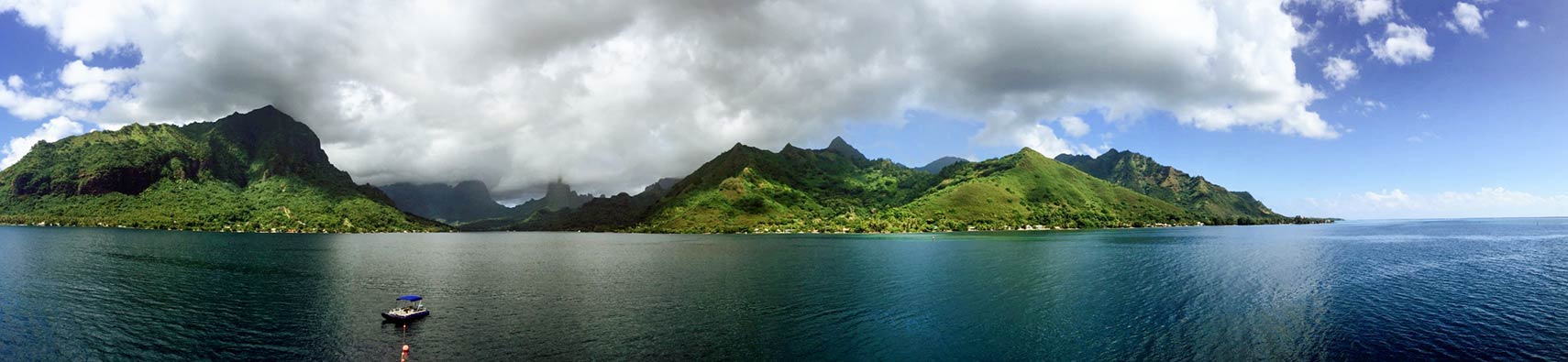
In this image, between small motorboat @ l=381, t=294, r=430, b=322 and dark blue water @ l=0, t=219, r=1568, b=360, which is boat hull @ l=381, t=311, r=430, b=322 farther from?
dark blue water @ l=0, t=219, r=1568, b=360

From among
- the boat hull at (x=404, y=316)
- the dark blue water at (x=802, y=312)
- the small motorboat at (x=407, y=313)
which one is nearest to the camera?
the dark blue water at (x=802, y=312)

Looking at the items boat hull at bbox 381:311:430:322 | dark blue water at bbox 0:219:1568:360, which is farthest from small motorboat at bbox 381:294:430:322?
dark blue water at bbox 0:219:1568:360

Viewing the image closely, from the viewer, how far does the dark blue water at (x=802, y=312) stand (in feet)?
179

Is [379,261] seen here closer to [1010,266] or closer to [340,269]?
[340,269]

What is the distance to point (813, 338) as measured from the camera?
60.9m

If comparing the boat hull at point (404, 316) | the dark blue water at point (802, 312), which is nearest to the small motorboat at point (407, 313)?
the boat hull at point (404, 316)

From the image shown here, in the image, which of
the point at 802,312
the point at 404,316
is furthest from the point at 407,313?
the point at 802,312

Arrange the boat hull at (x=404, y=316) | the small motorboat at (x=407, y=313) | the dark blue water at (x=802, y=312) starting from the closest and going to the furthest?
the dark blue water at (x=802, y=312) → the boat hull at (x=404, y=316) → the small motorboat at (x=407, y=313)

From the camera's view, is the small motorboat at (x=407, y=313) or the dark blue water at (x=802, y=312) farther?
the small motorboat at (x=407, y=313)

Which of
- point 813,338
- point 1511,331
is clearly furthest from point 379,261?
point 1511,331

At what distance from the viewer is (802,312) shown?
249 feet

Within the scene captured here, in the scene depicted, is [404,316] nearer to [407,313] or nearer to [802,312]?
[407,313]

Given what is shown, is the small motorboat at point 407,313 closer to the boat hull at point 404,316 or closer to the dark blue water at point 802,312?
the boat hull at point 404,316

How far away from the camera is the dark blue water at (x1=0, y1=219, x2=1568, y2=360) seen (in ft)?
179
